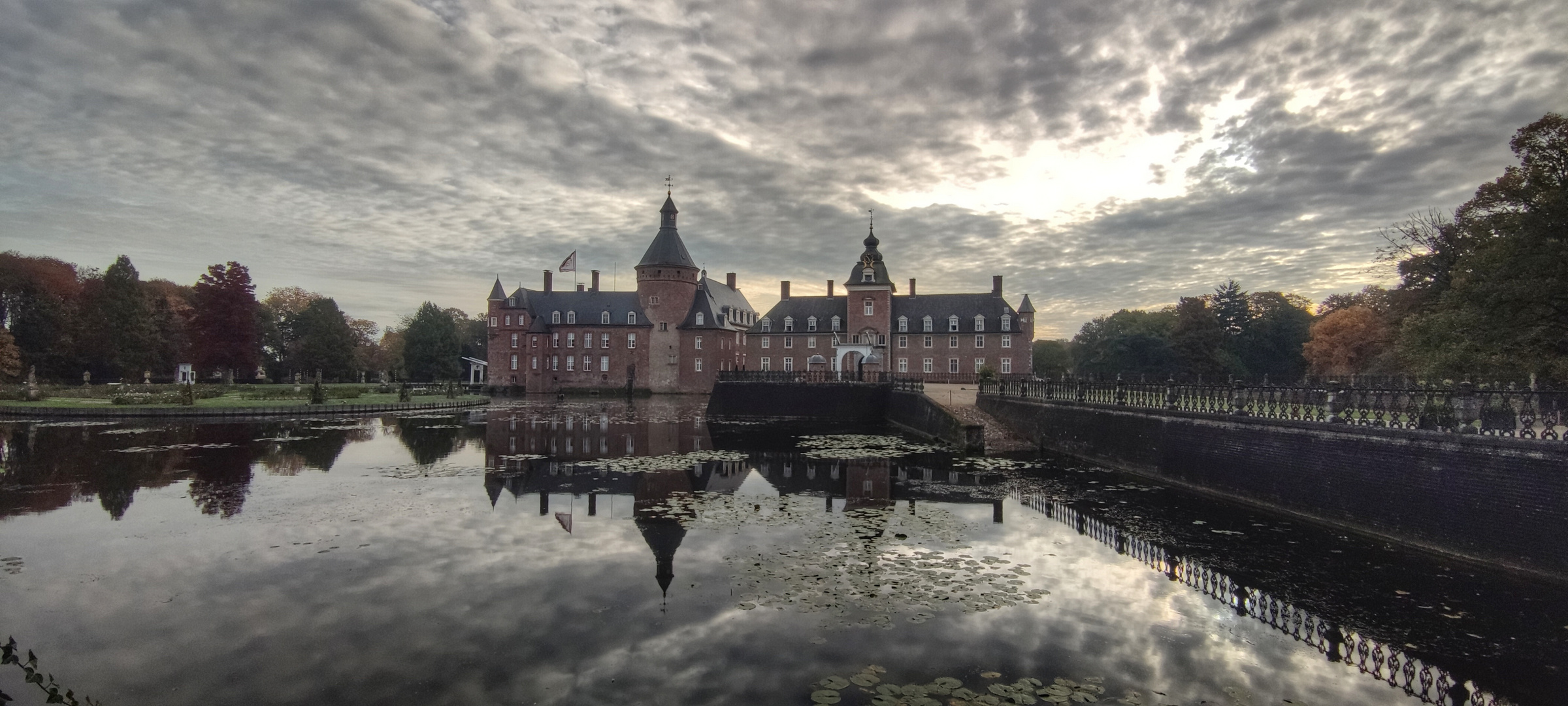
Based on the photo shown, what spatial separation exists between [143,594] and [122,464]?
42.0 ft

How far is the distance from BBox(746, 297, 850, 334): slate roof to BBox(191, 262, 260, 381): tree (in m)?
41.3

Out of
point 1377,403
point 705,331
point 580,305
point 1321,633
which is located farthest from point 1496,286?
point 580,305

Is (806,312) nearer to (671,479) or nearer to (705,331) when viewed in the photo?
(705,331)

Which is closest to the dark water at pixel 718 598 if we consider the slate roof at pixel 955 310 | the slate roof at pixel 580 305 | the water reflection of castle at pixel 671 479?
the water reflection of castle at pixel 671 479

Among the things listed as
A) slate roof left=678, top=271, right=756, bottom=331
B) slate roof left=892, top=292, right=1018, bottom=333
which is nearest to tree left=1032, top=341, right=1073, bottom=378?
slate roof left=892, top=292, right=1018, bottom=333

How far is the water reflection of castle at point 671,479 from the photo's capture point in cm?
1250

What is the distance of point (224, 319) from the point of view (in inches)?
2323

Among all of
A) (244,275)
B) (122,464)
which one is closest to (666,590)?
(122,464)

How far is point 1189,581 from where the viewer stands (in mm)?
8719

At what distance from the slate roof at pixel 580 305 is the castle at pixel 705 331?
0.30 feet

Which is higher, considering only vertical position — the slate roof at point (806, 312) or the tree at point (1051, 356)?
the slate roof at point (806, 312)

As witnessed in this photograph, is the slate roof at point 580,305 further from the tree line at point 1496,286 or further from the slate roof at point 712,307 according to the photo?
the tree line at point 1496,286

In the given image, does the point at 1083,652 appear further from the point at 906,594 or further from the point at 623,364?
the point at 623,364

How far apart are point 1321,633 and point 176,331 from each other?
7601 centimetres
